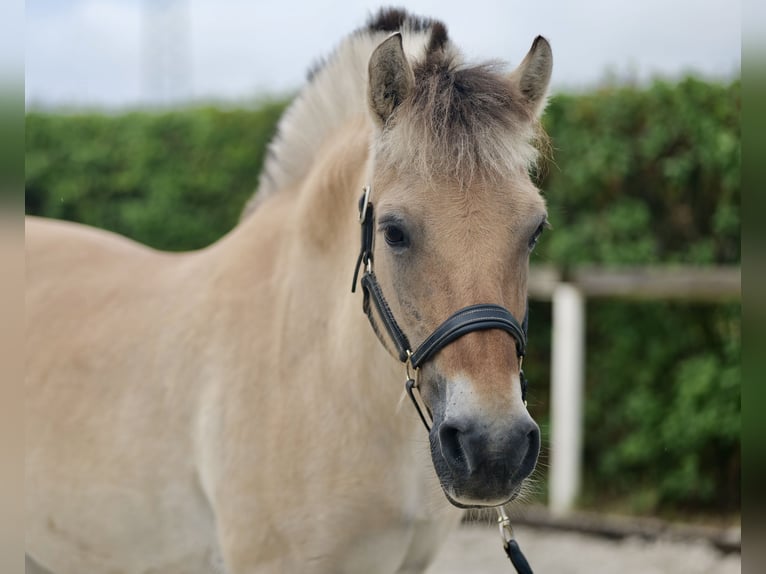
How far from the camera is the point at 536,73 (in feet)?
7.11

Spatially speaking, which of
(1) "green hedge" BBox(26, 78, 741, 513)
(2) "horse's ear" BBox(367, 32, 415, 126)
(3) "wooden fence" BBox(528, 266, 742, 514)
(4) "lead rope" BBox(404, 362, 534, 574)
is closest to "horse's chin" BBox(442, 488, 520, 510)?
(4) "lead rope" BBox(404, 362, 534, 574)

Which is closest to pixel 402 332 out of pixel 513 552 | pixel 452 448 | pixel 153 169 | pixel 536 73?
pixel 452 448

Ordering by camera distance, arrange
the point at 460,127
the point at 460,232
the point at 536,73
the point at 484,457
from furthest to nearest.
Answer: the point at 536,73
the point at 460,127
the point at 460,232
the point at 484,457

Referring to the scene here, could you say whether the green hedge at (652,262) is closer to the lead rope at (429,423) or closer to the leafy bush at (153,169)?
the leafy bush at (153,169)

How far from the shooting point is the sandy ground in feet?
14.5

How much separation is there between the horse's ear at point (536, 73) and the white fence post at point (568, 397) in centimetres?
347

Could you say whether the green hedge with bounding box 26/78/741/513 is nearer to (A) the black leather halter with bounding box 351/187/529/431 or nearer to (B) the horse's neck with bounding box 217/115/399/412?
(B) the horse's neck with bounding box 217/115/399/412

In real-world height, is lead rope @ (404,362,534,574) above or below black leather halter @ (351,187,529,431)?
below

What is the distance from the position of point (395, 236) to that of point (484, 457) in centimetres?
60

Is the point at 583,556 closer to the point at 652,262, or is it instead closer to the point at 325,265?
the point at 652,262

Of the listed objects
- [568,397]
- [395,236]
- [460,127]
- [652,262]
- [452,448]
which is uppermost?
[460,127]

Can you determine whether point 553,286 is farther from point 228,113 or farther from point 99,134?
point 99,134

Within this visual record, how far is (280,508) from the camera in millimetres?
2207

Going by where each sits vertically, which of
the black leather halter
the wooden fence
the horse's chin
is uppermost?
the black leather halter
